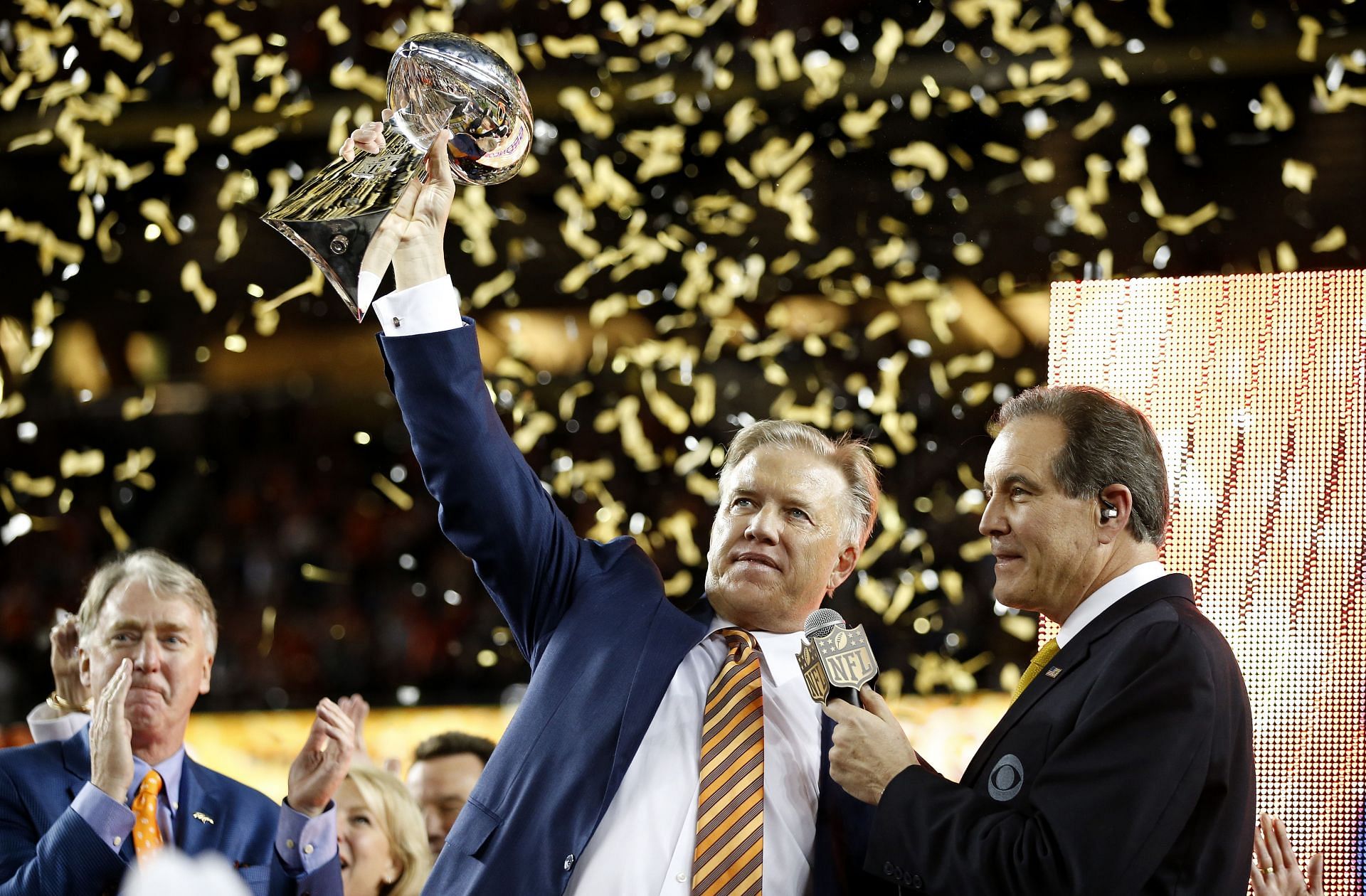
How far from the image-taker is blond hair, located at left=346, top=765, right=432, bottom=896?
3.09 metres

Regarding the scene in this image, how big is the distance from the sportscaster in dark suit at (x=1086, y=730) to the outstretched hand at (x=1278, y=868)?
40 centimetres

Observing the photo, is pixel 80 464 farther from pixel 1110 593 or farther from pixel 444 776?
pixel 1110 593

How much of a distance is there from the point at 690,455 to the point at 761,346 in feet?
1.60

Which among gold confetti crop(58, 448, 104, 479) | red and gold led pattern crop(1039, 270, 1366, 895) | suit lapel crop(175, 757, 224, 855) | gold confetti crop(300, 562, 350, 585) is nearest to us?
red and gold led pattern crop(1039, 270, 1366, 895)

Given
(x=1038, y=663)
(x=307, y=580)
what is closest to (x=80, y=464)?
(x=307, y=580)

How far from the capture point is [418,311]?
190 cm

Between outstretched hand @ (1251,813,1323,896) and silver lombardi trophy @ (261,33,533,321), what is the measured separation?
56.0 inches

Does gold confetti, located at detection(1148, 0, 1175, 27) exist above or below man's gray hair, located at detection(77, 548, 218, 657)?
above

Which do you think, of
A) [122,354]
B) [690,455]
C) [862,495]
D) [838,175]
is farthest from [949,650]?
[122,354]

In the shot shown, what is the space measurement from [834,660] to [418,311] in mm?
693

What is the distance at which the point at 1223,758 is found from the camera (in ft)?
5.45

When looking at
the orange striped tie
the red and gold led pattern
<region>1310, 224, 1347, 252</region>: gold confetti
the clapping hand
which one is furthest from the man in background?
<region>1310, 224, 1347, 252</region>: gold confetti

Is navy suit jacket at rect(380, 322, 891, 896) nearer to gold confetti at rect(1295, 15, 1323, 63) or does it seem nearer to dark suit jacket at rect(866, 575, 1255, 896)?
dark suit jacket at rect(866, 575, 1255, 896)

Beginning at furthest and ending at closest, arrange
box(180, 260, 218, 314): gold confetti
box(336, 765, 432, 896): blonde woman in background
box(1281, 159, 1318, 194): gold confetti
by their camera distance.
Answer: box(180, 260, 218, 314): gold confetti
box(1281, 159, 1318, 194): gold confetti
box(336, 765, 432, 896): blonde woman in background
